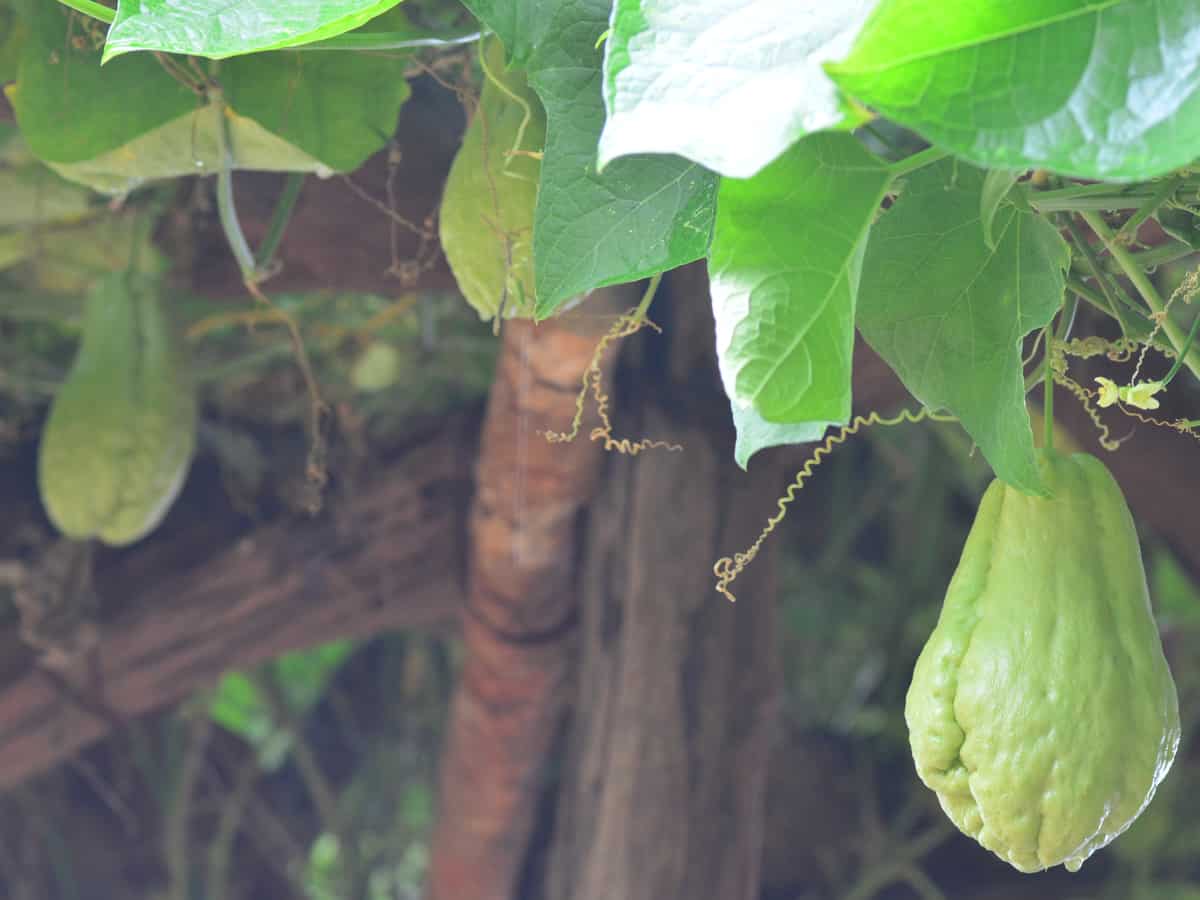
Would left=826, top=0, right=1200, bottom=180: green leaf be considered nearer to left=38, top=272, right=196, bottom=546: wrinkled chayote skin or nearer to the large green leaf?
the large green leaf

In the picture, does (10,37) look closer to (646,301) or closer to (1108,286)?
(646,301)

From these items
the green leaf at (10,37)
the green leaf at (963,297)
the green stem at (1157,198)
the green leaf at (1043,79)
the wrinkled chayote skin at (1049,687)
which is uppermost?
the green leaf at (10,37)

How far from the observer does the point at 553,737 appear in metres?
1.40

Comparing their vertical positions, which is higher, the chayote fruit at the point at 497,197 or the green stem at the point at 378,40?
the green stem at the point at 378,40

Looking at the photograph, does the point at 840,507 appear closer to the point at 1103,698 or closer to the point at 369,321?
the point at 369,321

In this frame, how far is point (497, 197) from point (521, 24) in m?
0.14

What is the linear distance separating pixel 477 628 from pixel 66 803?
83cm

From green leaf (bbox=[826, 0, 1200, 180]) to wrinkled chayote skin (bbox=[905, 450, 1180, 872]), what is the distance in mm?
167

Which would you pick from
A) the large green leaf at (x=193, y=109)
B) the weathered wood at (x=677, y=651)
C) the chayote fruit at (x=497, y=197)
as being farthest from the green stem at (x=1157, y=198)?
the weathered wood at (x=677, y=651)

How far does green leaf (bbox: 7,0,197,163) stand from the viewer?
2.00 feet

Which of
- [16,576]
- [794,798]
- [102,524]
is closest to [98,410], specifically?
[102,524]

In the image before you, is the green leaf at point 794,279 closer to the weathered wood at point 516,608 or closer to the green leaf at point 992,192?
the green leaf at point 992,192

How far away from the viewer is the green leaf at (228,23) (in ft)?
1.20

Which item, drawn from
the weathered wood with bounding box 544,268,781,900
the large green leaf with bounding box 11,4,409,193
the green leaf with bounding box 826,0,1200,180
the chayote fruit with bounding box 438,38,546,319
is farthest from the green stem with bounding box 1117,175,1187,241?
the weathered wood with bounding box 544,268,781,900
